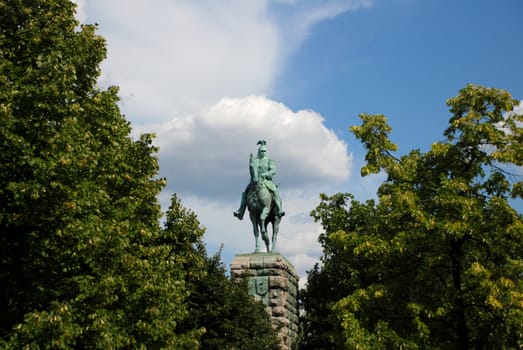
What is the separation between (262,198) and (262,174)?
2.78 ft

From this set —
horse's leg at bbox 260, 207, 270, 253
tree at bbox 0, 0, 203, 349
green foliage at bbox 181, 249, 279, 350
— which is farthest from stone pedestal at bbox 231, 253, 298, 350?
tree at bbox 0, 0, 203, 349

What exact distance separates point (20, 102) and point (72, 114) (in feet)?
3.83

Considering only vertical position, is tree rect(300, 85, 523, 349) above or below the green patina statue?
below

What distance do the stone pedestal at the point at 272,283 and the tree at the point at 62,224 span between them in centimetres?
602

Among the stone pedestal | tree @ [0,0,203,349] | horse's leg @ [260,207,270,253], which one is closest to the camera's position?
tree @ [0,0,203,349]

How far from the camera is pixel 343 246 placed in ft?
44.1

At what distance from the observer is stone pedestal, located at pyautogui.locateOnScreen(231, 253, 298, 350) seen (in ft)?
68.3

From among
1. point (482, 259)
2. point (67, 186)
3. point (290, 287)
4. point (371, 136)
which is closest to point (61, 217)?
point (67, 186)

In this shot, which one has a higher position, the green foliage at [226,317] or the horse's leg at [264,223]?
the horse's leg at [264,223]

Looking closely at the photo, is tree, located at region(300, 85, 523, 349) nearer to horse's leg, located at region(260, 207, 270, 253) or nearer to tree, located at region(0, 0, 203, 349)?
tree, located at region(0, 0, 203, 349)

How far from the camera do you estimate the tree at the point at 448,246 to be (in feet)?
39.2

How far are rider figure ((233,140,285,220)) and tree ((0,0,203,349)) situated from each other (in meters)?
7.28

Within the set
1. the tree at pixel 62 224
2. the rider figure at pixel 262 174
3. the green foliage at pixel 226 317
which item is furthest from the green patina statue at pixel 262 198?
the tree at pixel 62 224

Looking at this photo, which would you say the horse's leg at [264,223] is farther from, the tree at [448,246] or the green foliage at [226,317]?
the tree at [448,246]
